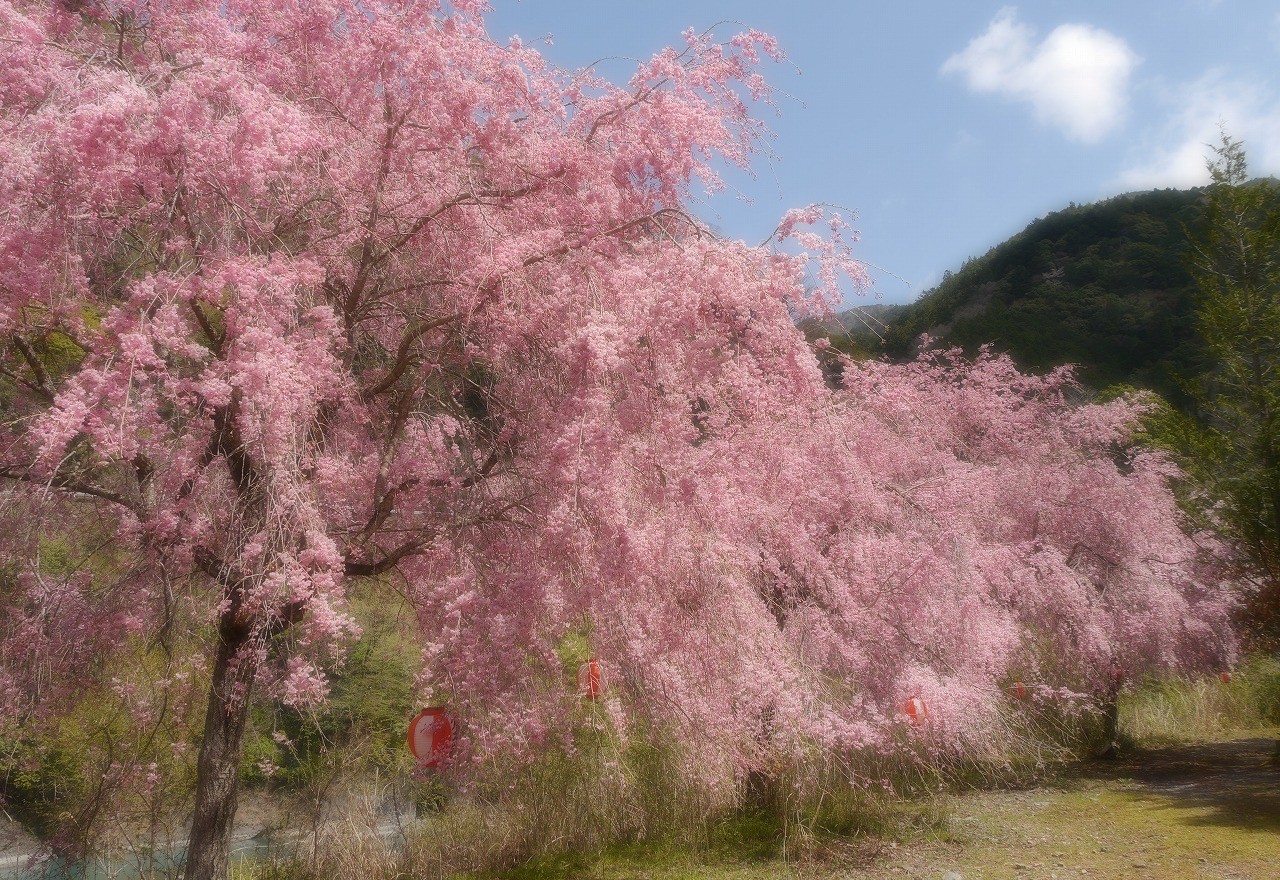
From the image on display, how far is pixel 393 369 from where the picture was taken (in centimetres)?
573

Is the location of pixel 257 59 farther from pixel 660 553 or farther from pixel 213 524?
pixel 660 553

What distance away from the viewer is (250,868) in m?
7.21

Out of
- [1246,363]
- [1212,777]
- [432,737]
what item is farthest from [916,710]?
[1246,363]

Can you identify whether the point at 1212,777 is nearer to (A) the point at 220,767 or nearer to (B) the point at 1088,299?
(A) the point at 220,767

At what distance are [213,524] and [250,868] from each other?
4274mm

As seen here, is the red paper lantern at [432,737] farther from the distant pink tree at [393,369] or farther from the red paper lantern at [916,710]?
the red paper lantern at [916,710]

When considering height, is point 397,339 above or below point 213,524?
above

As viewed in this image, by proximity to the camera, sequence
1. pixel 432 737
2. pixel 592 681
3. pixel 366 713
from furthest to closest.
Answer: pixel 366 713
pixel 592 681
pixel 432 737

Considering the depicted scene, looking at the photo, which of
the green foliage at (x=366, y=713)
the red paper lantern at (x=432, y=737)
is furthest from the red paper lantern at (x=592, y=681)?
the green foliage at (x=366, y=713)

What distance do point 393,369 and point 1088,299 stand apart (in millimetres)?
33148

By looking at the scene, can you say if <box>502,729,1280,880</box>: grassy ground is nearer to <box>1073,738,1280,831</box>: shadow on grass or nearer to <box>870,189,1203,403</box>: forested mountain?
<box>1073,738,1280,831</box>: shadow on grass

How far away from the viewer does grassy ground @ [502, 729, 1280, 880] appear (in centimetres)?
671

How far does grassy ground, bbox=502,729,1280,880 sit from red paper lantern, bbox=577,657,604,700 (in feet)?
6.86

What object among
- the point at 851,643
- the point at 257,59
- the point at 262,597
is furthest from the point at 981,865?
the point at 257,59
